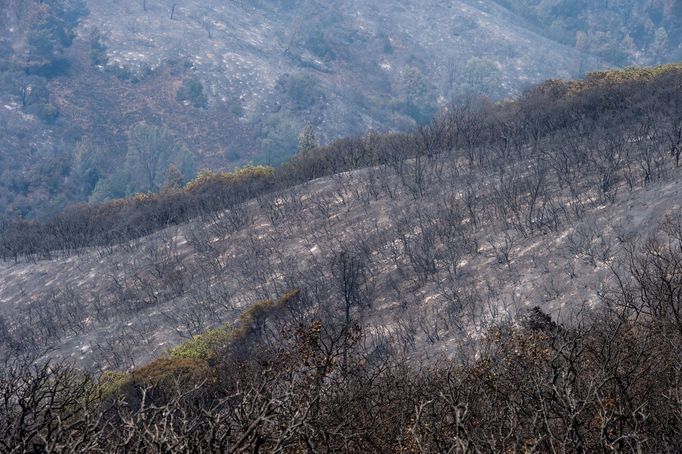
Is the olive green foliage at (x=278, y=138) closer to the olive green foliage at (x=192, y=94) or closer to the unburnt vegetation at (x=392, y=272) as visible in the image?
the olive green foliage at (x=192, y=94)

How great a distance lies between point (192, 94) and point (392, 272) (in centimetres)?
8859

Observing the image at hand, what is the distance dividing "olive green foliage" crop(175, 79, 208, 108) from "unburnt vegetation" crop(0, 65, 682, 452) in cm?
5842

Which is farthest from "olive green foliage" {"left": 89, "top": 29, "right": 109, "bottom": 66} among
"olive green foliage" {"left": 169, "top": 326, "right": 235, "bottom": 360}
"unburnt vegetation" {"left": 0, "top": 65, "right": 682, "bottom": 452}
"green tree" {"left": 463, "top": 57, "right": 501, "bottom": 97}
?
"olive green foliage" {"left": 169, "top": 326, "right": 235, "bottom": 360}

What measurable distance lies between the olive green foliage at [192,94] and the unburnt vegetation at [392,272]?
192ft

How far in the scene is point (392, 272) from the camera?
120 feet

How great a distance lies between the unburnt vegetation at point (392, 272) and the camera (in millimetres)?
16391

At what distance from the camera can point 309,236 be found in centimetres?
4441

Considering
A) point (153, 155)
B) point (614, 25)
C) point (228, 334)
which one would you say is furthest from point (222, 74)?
point (228, 334)

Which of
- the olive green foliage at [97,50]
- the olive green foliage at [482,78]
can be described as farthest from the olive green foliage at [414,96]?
the olive green foliage at [97,50]

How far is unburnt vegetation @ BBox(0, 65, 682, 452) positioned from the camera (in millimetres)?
16391

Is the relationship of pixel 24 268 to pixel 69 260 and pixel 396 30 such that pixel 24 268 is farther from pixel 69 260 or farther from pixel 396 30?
pixel 396 30

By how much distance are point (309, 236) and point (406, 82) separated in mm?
88138

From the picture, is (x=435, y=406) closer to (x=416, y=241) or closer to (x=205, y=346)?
(x=205, y=346)

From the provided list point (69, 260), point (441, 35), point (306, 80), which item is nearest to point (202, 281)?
point (69, 260)
